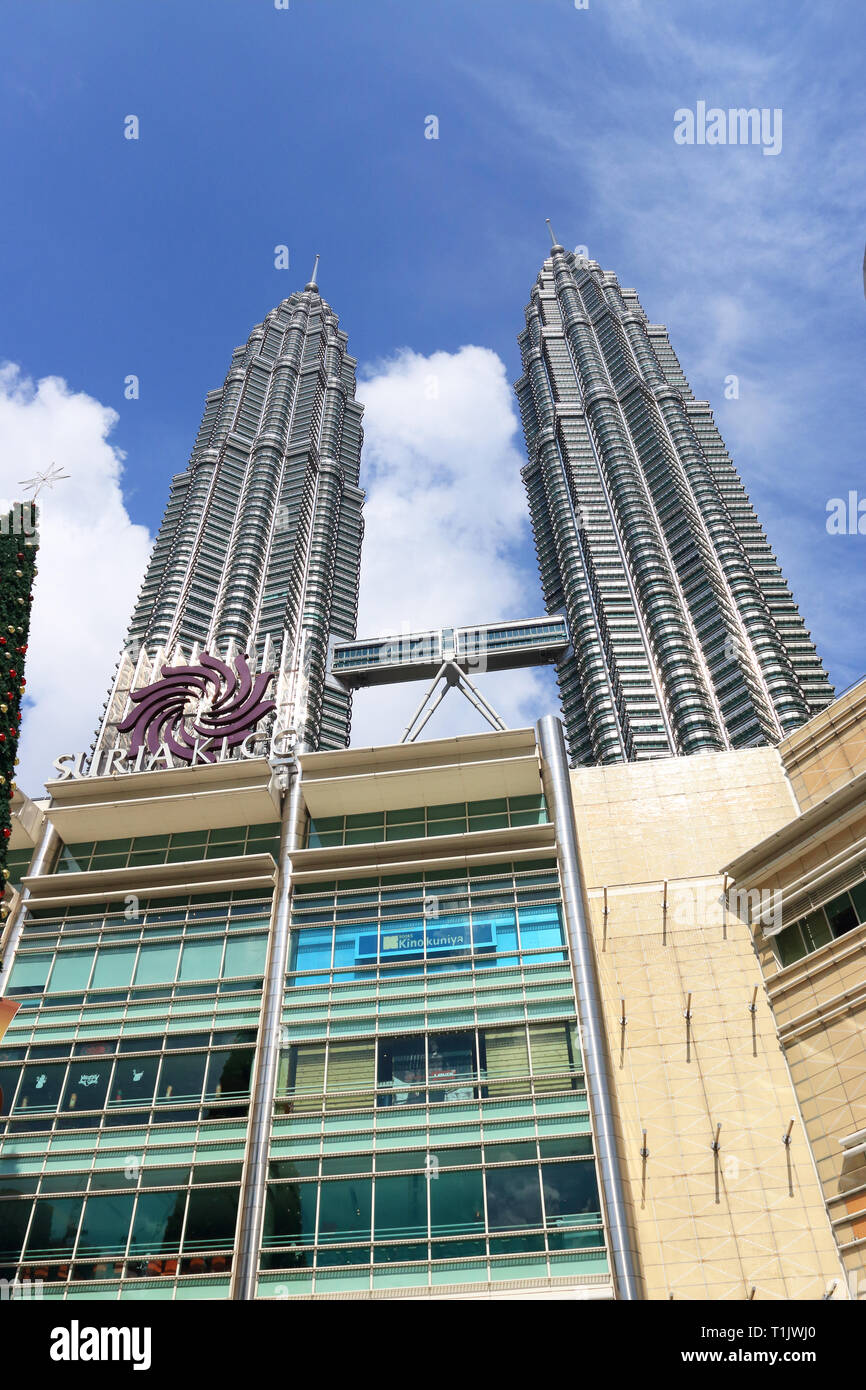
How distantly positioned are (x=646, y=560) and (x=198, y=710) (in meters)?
82.5

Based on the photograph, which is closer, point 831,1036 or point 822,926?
point 831,1036

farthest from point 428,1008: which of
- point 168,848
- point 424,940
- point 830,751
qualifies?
point 830,751

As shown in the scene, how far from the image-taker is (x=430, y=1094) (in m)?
30.5

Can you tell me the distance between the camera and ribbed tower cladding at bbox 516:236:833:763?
103312 millimetres

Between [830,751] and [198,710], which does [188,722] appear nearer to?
[198,710]

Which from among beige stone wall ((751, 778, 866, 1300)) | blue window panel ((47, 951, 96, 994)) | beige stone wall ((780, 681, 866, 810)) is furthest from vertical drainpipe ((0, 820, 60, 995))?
beige stone wall ((780, 681, 866, 810))

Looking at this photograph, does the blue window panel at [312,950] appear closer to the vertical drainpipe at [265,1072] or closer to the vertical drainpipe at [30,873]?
the vertical drainpipe at [265,1072]

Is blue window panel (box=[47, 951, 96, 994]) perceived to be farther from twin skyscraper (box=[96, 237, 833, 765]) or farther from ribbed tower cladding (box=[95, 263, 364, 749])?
ribbed tower cladding (box=[95, 263, 364, 749])

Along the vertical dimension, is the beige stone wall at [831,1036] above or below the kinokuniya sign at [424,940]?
below

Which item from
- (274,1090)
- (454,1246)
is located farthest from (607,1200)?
(274,1090)

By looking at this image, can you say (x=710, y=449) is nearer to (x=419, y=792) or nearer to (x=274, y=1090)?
(x=419, y=792)

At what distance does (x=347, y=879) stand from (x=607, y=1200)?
1461cm

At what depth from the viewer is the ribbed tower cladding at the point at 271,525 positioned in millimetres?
110125

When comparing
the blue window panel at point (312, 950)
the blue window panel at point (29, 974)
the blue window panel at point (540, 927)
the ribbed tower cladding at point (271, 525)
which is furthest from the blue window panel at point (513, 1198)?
the ribbed tower cladding at point (271, 525)
